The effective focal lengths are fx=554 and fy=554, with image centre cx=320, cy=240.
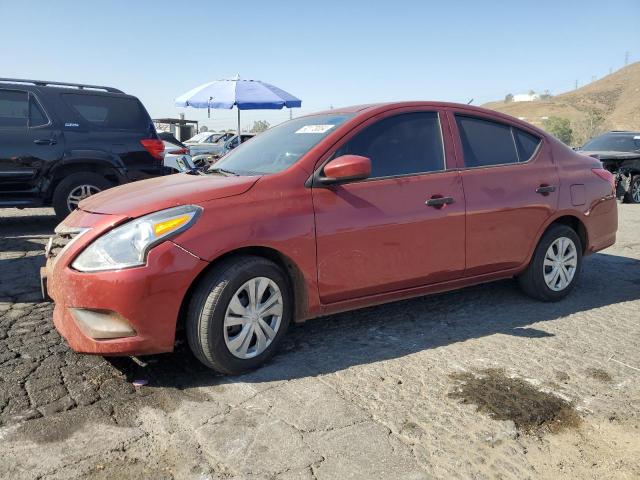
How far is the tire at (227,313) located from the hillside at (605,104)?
70113 millimetres

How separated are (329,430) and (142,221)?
4.86 ft

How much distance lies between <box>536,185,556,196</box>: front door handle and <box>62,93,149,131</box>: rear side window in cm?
549

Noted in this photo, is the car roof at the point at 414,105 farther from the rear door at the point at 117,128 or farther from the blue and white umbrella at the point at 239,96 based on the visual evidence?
the blue and white umbrella at the point at 239,96

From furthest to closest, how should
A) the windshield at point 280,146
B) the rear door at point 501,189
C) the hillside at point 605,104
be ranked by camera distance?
the hillside at point 605,104 < the rear door at point 501,189 < the windshield at point 280,146

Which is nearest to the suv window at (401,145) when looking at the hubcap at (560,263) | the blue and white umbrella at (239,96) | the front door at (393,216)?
the front door at (393,216)

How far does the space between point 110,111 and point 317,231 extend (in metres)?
5.42

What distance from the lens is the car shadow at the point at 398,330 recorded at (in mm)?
3305

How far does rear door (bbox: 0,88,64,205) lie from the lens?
7023 mm

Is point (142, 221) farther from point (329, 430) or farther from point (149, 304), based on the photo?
point (329, 430)

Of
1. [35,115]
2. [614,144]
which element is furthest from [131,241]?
[614,144]

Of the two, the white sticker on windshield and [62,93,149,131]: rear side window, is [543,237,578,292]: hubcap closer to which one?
the white sticker on windshield

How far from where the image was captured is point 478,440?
8.49 feet

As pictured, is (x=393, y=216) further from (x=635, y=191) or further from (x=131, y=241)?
(x=635, y=191)

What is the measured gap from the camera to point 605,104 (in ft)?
273
